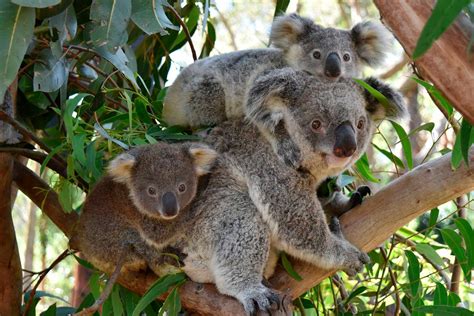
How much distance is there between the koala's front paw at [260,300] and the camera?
3.03m

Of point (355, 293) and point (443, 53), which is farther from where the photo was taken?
point (355, 293)

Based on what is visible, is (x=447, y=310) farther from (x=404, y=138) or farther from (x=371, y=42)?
(x=371, y=42)

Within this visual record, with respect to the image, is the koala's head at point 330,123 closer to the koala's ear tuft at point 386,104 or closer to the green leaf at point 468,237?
the koala's ear tuft at point 386,104

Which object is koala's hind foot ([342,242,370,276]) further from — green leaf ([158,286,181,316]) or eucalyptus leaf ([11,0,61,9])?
eucalyptus leaf ([11,0,61,9])

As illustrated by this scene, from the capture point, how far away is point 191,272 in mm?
3266

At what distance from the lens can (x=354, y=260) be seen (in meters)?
3.19

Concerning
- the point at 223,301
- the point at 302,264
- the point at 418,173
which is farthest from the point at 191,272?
the point at 418,173

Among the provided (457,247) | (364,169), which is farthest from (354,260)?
(364,169)

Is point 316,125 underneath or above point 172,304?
above

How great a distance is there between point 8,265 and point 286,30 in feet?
6.36

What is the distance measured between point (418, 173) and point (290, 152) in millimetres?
568

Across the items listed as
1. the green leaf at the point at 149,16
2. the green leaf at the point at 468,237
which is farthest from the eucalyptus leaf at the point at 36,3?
the green leaf at the point at 468,237

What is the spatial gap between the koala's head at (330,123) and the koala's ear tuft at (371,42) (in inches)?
24.5

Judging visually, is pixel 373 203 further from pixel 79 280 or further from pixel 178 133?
pixel 79 280
